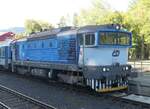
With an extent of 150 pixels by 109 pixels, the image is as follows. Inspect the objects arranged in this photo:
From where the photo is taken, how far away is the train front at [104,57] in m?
16.8

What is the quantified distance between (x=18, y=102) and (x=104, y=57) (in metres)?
4.57

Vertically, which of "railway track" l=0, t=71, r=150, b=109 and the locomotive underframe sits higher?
the locomotive underframe

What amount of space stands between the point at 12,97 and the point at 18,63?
35.0ft

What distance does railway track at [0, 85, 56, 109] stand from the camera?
583 inches

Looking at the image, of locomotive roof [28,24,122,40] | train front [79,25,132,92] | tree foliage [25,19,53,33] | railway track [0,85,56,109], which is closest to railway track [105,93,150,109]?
train front [79,25,132,92]

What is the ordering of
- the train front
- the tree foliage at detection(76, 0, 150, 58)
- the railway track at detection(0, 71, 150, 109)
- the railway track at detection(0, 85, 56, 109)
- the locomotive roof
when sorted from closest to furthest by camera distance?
the railway track at detection(0, 71, 150, 109)
the railway track at detection(0, 85, 56, 109)
the train front
the locomotive roof
the tree foliage at detection(76, 0, 150, 58)

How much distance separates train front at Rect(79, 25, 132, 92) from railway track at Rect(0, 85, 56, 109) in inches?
113

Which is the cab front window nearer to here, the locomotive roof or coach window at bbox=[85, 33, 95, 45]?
coach window at bbox=[85, 33, 95, 45]

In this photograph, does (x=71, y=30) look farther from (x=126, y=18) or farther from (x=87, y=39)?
(x=126, y=18)

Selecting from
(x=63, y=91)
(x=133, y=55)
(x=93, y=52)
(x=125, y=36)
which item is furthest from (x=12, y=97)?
(x=133, y=55)

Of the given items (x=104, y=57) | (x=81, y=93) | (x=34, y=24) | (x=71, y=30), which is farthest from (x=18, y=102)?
(x=34, y=24)

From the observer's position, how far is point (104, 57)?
57.1ft

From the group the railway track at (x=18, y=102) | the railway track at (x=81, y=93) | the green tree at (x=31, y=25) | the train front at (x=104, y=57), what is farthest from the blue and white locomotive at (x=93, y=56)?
the green tree at (x=31, y=25)

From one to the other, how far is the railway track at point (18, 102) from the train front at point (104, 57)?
286cm
